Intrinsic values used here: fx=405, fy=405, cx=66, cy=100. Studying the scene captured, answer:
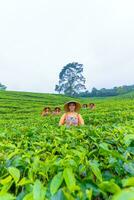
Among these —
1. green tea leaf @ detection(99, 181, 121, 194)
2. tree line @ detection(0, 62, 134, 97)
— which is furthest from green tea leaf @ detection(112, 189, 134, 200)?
tree line @ detection(0, 62, 134, 97)

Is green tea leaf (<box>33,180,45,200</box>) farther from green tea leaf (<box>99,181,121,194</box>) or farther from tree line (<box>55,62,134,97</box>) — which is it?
tree line (<box>55,62,134,97</box>)

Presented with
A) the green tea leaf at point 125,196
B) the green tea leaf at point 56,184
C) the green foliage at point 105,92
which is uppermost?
the green tea leaf at point 125,196

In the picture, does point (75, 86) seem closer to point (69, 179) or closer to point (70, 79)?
point (70, 79)

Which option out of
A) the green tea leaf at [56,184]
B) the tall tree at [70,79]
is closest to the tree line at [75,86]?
the tall tree at [70,79]

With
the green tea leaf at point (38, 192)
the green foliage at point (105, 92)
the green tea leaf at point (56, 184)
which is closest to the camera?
the green tea leaf at point (38, 192)

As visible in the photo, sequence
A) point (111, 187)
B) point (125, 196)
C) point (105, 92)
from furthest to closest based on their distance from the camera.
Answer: point (105, 92), point (111, 187), point (125, 196)

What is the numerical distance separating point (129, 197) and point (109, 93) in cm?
8111

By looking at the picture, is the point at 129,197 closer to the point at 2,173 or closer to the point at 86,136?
the point at 2,173

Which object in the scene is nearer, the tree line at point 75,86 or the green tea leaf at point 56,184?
the green tea leaf at point 56,184

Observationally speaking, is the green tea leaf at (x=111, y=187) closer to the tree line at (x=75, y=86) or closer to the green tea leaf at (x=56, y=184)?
the green tea leaf at (x=56, y=184)

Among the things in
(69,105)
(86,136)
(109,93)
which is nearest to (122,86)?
(109,93)

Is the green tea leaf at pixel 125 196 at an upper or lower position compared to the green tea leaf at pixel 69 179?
upper

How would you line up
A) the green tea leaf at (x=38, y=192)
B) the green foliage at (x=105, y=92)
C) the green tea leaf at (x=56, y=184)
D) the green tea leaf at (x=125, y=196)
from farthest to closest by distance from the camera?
the green foliage at (x=105, y=92) → the green tea leaf at (x=56, y=184) → the green tea leaf at (x=38, y=192) → the green tea leaf at (x=125, y=196)

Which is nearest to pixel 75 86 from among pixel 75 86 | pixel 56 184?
pixel 75 86
